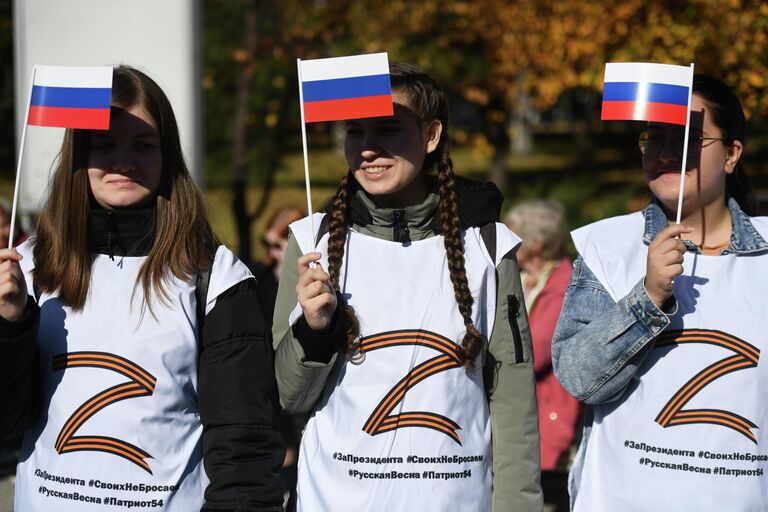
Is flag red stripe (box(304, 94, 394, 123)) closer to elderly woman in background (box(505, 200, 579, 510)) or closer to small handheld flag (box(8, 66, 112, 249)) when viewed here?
small handheld flag (box(8, 66, 112, 249))

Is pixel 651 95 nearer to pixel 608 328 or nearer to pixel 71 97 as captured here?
pixel 608 328

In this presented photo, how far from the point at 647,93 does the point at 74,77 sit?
62.0 inches

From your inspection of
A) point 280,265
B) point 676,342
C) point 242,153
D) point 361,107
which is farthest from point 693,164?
point 242,153

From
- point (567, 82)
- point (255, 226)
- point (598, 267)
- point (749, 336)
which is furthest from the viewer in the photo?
point (255, 226)

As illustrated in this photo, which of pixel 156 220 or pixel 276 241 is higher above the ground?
pixel 156 220

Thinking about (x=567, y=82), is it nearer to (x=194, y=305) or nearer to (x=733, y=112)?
(x=733, y=112)

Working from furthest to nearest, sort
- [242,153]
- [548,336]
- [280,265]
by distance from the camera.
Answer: [242,153] → [280,265] → [548,336]

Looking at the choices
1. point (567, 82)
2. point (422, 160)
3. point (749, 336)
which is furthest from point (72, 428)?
point (567, 82)

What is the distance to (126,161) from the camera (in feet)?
9.27

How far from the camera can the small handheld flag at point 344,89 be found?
2.83 m

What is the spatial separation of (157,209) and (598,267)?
126cm

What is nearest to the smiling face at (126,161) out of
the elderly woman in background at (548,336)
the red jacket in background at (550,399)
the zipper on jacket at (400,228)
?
the zipper on jacket at (400,228)

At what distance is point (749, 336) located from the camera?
2840 mm

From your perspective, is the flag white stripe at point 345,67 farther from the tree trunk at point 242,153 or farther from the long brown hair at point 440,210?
the tree trunk at point 242,153
